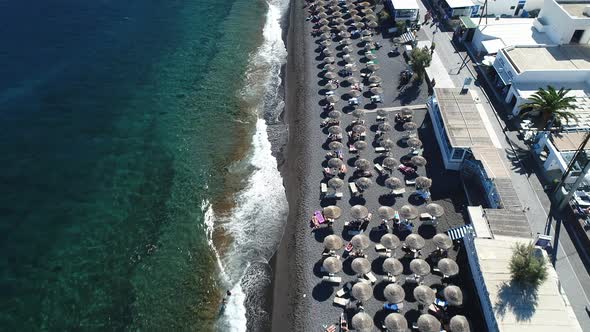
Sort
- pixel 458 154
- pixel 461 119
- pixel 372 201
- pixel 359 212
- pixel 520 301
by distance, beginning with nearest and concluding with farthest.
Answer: pixel 520 301 < pixel 359 212 < pixel 372 201 < pixel 458 154 < pixel 461 119

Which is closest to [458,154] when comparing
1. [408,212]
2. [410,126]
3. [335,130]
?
[410,126]

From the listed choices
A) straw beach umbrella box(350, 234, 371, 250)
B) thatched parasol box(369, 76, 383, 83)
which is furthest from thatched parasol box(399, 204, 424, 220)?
thatched parasol box(369, 76, 383, 83)

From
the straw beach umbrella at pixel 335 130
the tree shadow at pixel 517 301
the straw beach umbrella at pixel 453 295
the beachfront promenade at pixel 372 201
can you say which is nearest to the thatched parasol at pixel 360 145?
the beachfront promenade at pixel 372 201

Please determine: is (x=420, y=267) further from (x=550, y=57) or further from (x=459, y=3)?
(x=459, y=3)

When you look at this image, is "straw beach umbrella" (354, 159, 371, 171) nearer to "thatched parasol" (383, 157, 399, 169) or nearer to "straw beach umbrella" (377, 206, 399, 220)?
"thatched parasol" (383, 157, 399, 169)

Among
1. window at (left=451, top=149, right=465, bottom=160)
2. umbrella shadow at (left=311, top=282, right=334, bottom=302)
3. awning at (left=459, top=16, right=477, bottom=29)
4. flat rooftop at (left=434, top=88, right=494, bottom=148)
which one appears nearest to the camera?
umbrella shadow at (left=311, top=282, right=334, bottom=302)

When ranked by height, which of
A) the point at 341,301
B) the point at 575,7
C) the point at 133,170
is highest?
the point at 575,7
